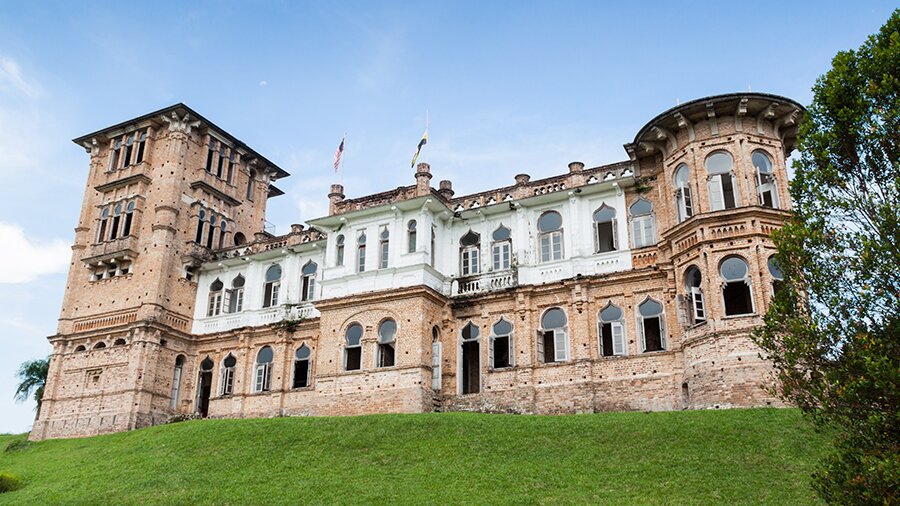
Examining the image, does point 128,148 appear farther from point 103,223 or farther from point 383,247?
point 383,247

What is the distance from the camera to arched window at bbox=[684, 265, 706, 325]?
83.5ft

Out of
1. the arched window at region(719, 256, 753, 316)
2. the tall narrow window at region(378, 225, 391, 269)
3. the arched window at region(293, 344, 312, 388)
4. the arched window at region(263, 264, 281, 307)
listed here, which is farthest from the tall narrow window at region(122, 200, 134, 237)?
the arched window at region(719, 256, 753, 316)

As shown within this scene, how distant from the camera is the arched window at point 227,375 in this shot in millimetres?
36969

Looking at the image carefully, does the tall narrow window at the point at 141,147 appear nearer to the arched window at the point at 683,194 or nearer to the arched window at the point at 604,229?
the arched window at the point at 604,229

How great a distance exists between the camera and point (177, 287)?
1502 inches

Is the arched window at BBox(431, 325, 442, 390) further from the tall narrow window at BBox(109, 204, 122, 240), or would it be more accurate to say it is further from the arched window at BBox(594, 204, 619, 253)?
the tall narrow window at BBox(109, 204, 122, 240)

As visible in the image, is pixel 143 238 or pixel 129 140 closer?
pixel 143 238

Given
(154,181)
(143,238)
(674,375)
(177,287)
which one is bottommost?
(674,375)

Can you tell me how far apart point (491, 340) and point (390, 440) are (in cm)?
856

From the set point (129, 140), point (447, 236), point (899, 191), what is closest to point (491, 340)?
point (447, 236)

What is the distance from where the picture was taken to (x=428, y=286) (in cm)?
2998

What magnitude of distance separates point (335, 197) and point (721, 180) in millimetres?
16425

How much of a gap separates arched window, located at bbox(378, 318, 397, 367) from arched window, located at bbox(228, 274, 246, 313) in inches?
433

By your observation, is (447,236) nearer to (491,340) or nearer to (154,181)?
(491,340)
